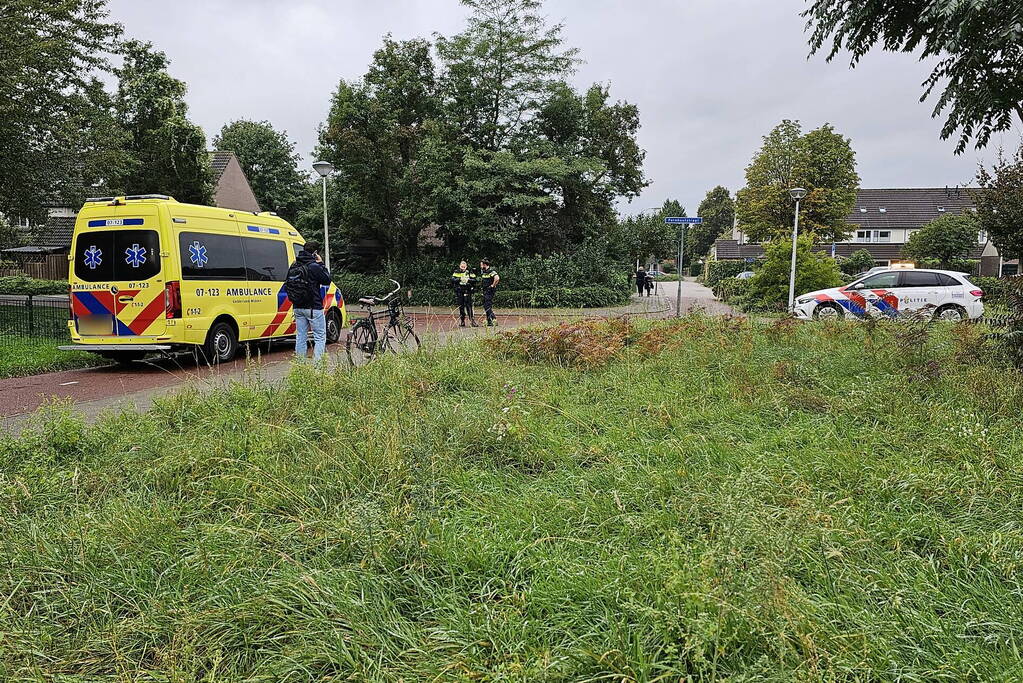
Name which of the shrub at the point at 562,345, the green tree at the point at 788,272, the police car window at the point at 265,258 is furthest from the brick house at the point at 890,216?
the shrub at the point at 562,345

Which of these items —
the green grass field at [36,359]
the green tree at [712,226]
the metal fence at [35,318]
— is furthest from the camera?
the green tree at [712,226]

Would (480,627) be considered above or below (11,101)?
below

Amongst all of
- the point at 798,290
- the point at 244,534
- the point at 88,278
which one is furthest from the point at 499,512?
the point at 798,290

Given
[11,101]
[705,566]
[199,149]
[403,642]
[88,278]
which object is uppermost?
[199,149]

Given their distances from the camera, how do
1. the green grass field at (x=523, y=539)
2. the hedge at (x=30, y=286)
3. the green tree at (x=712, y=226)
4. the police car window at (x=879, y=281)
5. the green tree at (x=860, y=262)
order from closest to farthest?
the green grass field at (x=523, y=539) < the police car window at (x=879, y=281) < the hedge at (x=30, y=286) < the green tree at (x=860, y=262) < the green tree at (x=712, y=226)

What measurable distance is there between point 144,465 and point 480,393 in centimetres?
282

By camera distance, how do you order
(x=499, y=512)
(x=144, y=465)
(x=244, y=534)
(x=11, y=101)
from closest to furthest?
(x=244, y=534) → (x=499, y=512) → (x=144, y=465) → (x=11, y=101)

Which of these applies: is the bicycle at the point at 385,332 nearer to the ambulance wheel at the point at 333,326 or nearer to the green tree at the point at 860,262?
the ambulance wheel at the point at 333,326

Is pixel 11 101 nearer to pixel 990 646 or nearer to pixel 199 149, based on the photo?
pixel 199 149

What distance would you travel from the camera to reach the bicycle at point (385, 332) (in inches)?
353

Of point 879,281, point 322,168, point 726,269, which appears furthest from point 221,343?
point 726,269

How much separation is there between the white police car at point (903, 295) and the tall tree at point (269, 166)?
4055 cm

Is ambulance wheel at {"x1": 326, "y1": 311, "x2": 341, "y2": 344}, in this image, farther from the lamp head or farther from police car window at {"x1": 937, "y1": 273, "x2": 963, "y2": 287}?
police car window at {"x1": 937, "y1": 273, "x2": 963, "y2": 287}

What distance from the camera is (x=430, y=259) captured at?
24094mm
